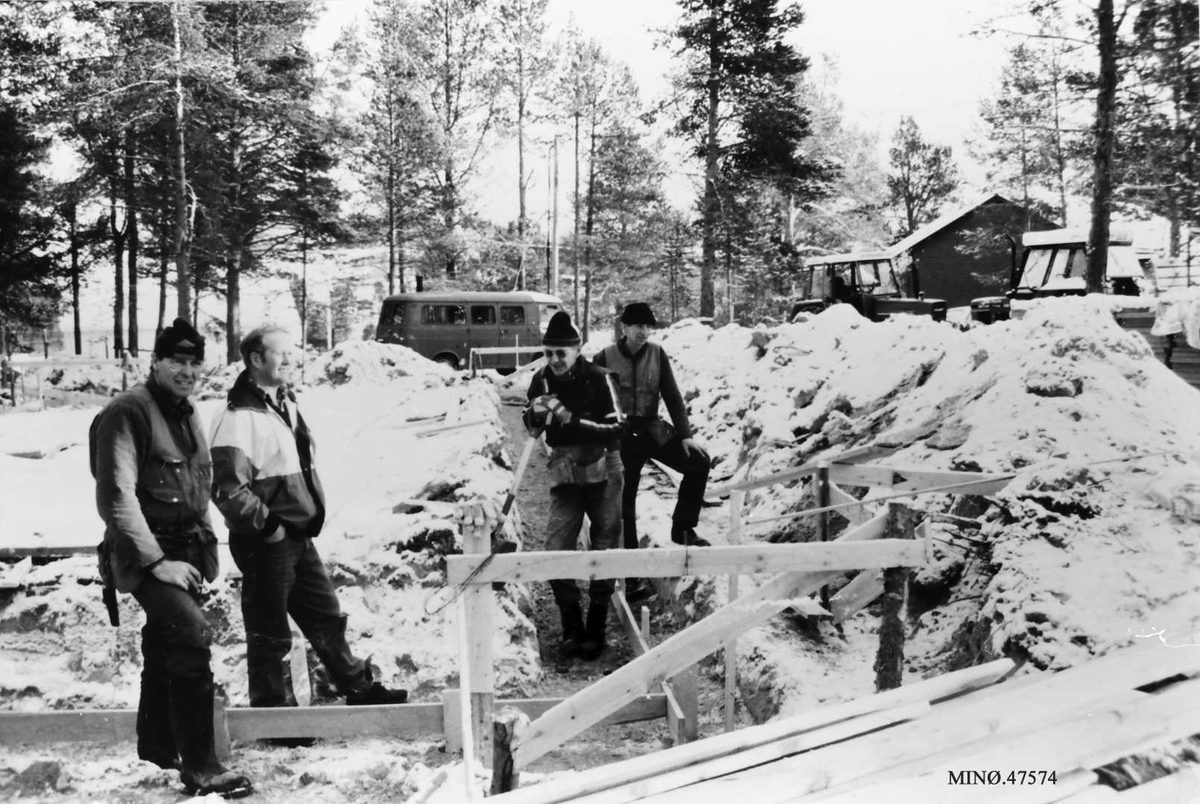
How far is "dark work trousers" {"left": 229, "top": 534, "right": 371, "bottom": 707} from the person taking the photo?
9.30 ft

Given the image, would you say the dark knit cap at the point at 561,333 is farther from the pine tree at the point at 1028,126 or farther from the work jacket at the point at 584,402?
the pine tree at the point at 1028,126

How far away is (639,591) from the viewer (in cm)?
463

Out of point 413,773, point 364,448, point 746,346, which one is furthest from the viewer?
point 746,346

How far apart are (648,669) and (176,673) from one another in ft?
4.64

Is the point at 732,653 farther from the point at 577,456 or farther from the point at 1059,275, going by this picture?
the point at 1059,275

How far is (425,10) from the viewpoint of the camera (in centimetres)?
351

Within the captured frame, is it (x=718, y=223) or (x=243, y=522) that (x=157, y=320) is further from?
(x=718, y=223)

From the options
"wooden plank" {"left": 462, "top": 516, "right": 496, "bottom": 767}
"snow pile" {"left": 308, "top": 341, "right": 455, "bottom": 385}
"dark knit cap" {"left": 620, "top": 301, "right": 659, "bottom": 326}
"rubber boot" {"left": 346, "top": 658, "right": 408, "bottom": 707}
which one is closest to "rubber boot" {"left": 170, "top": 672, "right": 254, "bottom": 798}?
"rubber boot" {"left": 346, "top": 658, "right": 408, "bottom": 707}

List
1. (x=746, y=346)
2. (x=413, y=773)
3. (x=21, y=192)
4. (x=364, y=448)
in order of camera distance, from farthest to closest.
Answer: (x=746, y=346) < (x=364, y=448) < (x=21, y=192) < (x=413, y=773)

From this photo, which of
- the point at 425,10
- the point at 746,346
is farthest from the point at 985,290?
the point at 425,10

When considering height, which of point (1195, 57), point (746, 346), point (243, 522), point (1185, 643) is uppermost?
point (1195, 57)

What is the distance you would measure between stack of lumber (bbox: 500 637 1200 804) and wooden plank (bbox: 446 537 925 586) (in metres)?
0.41

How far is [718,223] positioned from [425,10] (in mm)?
1498

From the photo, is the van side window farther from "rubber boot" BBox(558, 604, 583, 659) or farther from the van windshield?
"rubber boot" BBox(558, 604, 583, 659)
